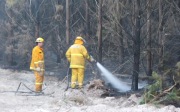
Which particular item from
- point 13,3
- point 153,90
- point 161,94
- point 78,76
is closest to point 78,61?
point 78,76

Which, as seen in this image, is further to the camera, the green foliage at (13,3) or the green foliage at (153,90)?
the green foliage at (13,3)

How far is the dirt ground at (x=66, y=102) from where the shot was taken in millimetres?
9641

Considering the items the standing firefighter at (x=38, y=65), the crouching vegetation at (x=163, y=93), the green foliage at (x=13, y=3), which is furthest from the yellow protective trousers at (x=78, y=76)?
the green foliage at (x=13, y=3)

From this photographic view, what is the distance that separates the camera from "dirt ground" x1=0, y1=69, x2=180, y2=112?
964 cm

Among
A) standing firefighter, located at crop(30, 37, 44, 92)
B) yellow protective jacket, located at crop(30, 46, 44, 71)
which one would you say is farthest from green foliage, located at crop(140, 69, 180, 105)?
yellow protective jacket, located at crop(30, 46, 44, 71)

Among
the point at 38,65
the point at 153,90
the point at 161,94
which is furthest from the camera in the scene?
the point at 38,65

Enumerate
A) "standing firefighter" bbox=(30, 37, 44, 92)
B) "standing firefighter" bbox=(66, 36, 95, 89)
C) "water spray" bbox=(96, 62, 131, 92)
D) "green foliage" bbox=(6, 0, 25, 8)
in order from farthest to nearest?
"green foliage" bbox=(6, 0, 25, 8) → "water spray" bbox=(96, 62, 131, 92) → "standing firefighter" bbox=(66, 36, 95, 89) → "standing firefighter" bbox=(30, 37, 44, 92)

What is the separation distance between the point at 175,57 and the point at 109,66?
426cm

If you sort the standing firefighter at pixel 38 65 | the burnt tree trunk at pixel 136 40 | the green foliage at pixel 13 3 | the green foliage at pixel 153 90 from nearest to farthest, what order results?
the green foliage at pixel 153 90
the standing firefighter at pixel 38 65
the burnt tree trunk at pixel 136 40
the green foliage at pixel 13 3

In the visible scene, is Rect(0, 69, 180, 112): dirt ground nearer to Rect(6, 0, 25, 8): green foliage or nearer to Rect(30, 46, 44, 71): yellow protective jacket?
Rect(30, 46, 44, 71): yellow protective jacket

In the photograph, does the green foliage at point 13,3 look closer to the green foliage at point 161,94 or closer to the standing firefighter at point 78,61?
the standing firefighter at point 78,61

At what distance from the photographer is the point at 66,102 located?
10.8 metres

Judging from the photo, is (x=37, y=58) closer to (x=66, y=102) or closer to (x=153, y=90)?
(x=66, y=102)

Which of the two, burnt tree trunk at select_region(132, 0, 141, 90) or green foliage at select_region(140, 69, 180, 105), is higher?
burnt tree trunk at select_region(132, 0, 141, 90)
